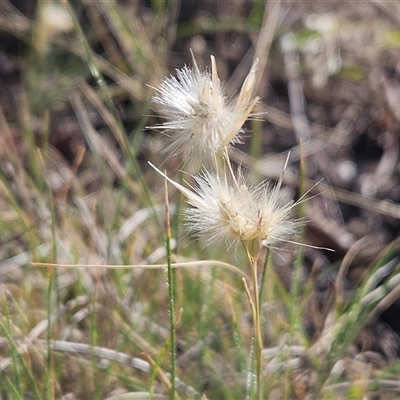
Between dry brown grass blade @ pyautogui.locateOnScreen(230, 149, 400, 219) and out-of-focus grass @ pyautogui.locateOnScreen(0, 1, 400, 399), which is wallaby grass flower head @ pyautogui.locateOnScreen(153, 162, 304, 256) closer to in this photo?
out-of-focus grass @ pyautogui.locateOnScreen(0, 1, 400, 399)

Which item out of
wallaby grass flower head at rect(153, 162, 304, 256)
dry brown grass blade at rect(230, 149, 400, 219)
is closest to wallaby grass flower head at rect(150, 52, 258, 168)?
wallaby grass flower head at rect(153, 162, 304, 256)

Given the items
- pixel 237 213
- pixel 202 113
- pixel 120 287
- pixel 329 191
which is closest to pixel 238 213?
pixel 237 213

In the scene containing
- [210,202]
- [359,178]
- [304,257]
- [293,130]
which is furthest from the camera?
[293,130]

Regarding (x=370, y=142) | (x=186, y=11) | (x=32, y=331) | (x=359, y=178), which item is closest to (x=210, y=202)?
(x=32, y=331)

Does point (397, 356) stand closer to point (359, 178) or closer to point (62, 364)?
point (359, 178)

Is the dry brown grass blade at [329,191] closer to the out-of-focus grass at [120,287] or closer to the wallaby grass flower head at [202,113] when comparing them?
the out-of-focus grass at [120,287]

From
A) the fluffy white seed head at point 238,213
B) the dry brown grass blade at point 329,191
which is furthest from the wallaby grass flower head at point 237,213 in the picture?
the dry brown grass blade at point 329,191
